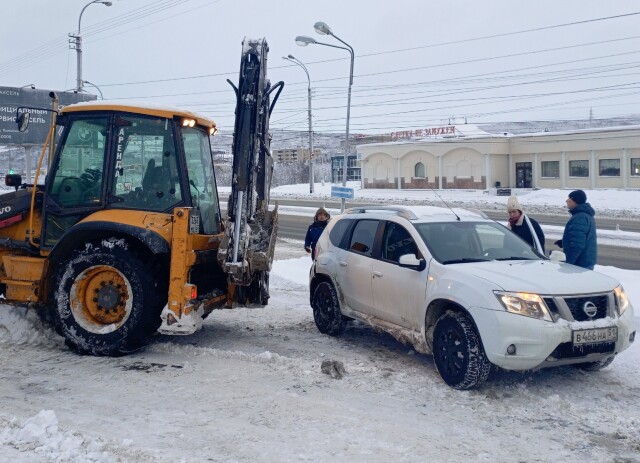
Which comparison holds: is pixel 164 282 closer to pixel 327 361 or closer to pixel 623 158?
pixel 327 361

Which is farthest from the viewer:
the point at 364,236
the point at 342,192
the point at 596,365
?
the point at 342,192

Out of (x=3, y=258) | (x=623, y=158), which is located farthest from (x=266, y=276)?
(x=623, y=158)

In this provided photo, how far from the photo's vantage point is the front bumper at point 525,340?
5.75 meters

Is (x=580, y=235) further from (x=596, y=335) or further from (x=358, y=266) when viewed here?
(x=358, y=266)

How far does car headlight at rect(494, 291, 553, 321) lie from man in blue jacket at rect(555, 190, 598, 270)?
278cm

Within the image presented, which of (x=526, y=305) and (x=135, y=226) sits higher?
(x=135, y=226)

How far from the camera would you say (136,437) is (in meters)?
4.99

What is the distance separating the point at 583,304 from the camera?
600 cm

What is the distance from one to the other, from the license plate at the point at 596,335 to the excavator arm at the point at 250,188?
3316 millimetres

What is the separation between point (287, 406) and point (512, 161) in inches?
2036

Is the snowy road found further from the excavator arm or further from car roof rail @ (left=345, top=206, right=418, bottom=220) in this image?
car roof rail @ (left=345, top=206, right=418, bottom=220)

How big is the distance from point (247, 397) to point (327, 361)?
1.21 metres

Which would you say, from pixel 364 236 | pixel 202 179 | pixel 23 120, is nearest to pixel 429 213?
pixel 364 236

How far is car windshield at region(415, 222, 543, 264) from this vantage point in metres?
7.02
